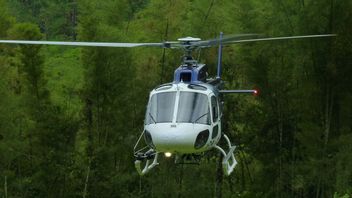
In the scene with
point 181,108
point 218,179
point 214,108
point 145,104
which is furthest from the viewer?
point 218,179

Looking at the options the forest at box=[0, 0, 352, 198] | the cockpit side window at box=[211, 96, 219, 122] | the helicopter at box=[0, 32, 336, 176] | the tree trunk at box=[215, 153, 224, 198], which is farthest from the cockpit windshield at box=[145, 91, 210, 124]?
the tree trunk at box=[215, 153, 224, 198]

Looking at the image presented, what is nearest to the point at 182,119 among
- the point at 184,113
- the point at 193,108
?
the point at 184,113

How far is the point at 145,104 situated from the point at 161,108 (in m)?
7.97

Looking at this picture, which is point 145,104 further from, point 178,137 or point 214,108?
point 178,137

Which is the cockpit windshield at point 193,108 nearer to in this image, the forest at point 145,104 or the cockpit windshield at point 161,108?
the cockpit windshield at point 161,108

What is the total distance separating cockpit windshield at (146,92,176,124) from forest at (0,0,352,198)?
622cm

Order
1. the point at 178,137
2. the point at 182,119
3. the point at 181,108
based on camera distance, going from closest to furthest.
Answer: the point at 178,137, the point at 182,119, the point at 181,108

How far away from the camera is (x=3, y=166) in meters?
16.0

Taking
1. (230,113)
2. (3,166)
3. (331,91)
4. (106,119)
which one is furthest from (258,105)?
(3,166)

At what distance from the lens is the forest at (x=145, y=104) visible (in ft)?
47.2

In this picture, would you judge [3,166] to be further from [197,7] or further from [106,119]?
[197,7]

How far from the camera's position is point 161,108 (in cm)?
817

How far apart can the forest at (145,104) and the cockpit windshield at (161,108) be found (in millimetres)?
6223

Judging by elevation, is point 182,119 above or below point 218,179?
above
